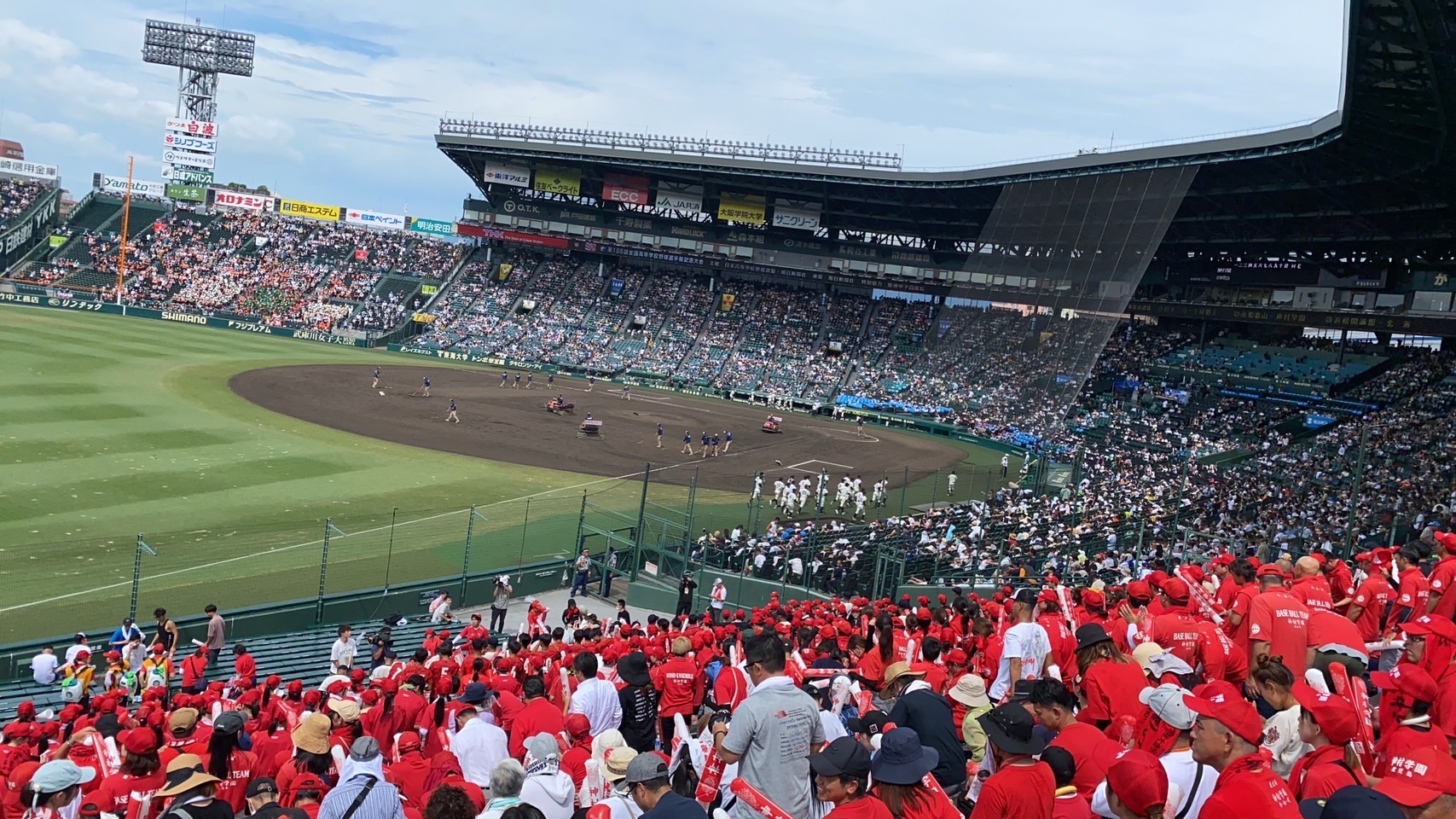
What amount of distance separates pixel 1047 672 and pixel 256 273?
8428 cm

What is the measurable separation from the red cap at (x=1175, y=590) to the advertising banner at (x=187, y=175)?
103571mm

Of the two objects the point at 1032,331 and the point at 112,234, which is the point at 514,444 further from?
the point at 112,234

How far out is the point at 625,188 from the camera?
7762 cm

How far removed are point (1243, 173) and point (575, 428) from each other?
29.8m

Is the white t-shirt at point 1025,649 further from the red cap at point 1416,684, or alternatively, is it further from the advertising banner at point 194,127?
the advertising banner at point 194,127

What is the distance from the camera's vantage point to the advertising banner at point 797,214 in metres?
75.2

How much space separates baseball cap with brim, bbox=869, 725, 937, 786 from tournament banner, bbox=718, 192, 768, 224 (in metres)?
73.1

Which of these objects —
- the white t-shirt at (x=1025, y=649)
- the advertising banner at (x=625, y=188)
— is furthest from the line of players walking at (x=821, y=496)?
the advertising banner at (x=625, y=188)

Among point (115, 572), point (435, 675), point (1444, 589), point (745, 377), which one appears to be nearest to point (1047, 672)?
point (1444, 589)

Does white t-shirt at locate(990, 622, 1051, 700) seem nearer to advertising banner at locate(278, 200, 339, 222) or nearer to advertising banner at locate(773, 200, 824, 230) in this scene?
advertising banner at locate(773, 200, 824, 230)

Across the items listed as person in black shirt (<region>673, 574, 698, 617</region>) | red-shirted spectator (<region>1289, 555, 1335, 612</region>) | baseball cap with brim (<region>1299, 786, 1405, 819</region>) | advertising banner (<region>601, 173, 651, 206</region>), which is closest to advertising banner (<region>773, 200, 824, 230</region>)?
advertising banner (<region>601, 173, 651, 206</region>)

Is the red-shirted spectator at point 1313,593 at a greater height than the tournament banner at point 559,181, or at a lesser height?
lesser

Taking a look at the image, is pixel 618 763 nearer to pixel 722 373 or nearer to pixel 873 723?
pixel 873 723

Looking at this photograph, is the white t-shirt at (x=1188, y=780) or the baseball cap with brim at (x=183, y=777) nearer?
the white t-shirt at (x=1188, y=780)
